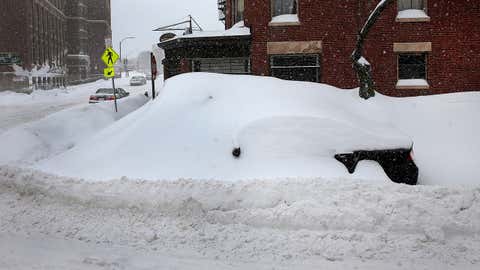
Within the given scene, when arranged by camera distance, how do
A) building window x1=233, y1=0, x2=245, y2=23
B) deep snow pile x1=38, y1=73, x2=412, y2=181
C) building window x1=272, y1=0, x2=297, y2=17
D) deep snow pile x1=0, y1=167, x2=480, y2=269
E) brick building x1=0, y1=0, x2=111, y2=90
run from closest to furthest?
deep snow pile x1=0, y1=167, x2=480, y2=269 → deep snow pile x1=38, y1=73, x2=412, y2=181 → building window x1=272, y1=0, x2=297, y2=17 → building window x1=233, y1=0, x2=245, y2=23 → brick building x1=0, y1=0, x2=111, y2=90

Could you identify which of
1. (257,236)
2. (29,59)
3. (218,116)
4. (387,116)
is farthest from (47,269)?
(29,59)

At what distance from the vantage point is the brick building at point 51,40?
45.2 metres

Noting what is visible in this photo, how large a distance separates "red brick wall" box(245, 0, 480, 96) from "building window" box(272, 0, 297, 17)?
405 millimetres

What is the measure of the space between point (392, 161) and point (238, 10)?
14580mm

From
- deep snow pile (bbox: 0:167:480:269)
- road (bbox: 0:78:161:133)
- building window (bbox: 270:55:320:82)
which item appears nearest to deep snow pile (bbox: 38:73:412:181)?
deep snow pile (bbox: 0:167:480:269)

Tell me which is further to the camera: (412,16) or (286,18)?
(286,18)

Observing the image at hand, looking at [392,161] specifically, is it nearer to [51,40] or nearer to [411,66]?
[411,66]

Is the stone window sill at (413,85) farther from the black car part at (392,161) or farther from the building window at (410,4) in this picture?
the black car part at (392,161)

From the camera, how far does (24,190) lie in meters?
6.72

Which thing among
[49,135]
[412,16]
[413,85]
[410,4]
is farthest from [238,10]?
[49,135]

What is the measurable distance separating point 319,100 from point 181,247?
11.1ft

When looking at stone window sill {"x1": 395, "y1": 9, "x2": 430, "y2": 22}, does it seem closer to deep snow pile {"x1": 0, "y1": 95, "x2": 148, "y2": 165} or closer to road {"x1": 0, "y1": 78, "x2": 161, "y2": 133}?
deep snow pile {"x1": 0, "y1": 95, "x2": 148, "y2": 165}

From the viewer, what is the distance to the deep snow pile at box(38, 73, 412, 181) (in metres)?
5.98

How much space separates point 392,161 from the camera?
20.4 feet
